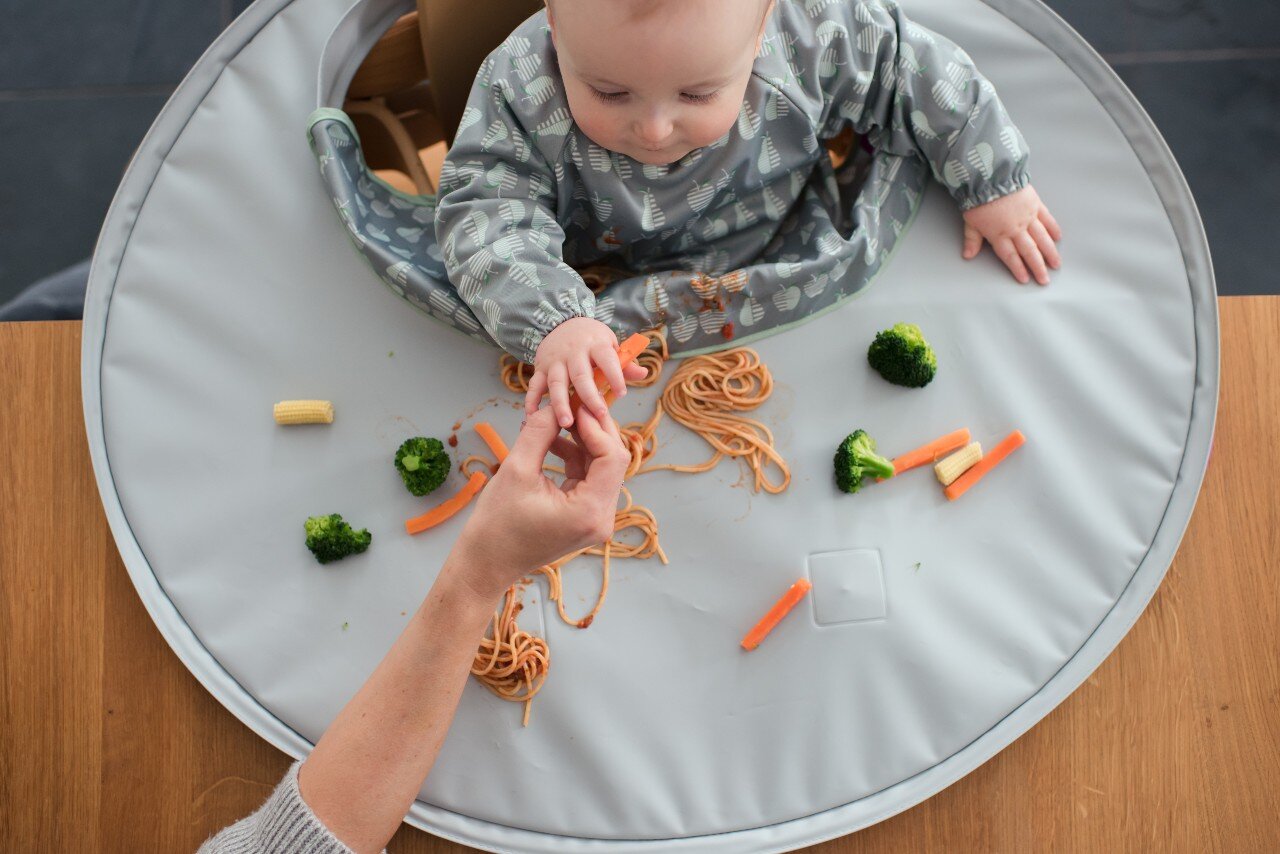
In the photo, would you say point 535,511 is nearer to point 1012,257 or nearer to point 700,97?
point 700,97

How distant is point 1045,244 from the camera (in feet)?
3.66

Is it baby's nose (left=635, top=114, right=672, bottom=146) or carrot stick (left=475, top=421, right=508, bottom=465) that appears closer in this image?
baby's nose (left=635, top=114, right=672, bottom=146)

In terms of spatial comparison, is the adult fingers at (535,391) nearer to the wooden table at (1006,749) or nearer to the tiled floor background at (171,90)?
the wooden table at (1006,749)

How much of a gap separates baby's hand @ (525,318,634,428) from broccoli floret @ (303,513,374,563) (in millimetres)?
251

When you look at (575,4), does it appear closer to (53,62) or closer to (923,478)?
(923,478)

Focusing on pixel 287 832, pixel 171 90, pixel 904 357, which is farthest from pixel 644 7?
pixel 171 90

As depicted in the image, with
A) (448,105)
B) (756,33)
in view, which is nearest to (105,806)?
(448,105)

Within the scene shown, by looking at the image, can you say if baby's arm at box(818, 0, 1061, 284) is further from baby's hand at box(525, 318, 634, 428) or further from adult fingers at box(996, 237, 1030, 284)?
baby's hand at box(525, 318, 634, 428)

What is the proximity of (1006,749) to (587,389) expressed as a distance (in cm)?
58

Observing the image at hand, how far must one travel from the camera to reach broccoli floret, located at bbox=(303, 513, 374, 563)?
1.04 metres

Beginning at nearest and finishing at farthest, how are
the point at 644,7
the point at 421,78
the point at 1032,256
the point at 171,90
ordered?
the point at 644,7, the point at 1032,256, the point at 421,78, the point at 171,90

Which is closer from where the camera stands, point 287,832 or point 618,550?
point 287,832

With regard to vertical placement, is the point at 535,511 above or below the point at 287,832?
above

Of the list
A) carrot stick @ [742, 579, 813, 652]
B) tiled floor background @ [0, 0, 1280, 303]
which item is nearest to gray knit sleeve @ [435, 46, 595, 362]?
carrot stick @ [742, 579, 813, 652]
